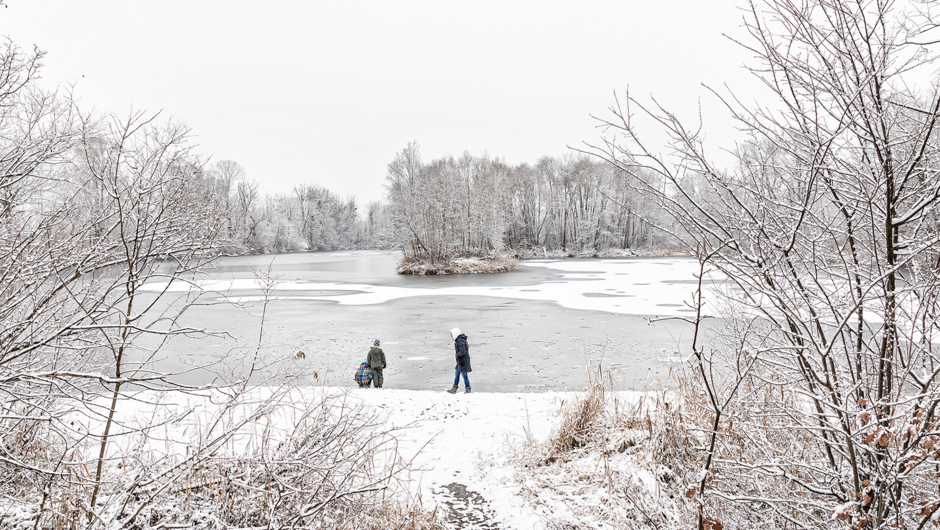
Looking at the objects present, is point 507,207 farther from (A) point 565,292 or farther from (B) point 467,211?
(A) point 565,292

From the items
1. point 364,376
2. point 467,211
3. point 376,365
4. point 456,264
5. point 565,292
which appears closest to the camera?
point 364,376

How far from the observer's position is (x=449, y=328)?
48.0 feet

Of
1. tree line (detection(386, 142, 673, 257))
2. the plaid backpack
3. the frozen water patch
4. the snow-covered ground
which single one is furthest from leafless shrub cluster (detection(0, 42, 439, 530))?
tree line (detection(386, 142, 673, 257))

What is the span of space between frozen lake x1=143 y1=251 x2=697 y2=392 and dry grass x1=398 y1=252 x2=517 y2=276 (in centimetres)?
1119

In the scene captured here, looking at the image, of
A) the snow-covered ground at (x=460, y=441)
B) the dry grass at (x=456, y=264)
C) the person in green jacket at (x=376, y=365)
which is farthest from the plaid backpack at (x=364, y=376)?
the dry grass at (x=456, y=264)

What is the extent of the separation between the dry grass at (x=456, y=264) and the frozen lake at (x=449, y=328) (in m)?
11.2

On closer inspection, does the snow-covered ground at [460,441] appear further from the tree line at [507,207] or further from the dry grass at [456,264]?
the dry grass at [456,264]

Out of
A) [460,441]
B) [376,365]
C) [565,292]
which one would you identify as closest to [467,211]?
[565,292]

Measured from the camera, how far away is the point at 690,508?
3.45m

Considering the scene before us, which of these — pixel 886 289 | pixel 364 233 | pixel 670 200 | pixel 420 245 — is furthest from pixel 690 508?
pixel 364 233

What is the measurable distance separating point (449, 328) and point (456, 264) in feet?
76.9

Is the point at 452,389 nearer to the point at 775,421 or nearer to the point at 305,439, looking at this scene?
the point at 305,439

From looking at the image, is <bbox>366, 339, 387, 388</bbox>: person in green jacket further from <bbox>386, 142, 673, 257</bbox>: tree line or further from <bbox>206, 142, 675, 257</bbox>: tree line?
<bbox>386, 142, 673, 257</bbox>: tree line

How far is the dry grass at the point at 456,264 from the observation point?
36781 millimetres
